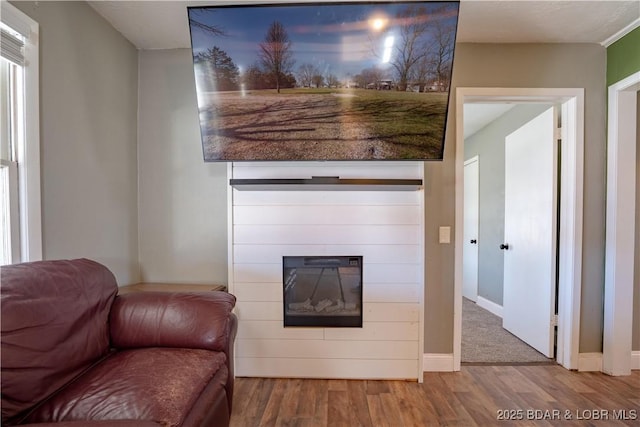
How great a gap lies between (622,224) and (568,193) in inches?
15.9

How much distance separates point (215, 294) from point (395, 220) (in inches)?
52.3

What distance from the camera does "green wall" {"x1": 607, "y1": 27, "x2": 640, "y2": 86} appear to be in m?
1.96

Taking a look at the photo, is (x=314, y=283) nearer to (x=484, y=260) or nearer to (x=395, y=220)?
(x=395, y=220)

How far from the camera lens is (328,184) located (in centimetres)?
187

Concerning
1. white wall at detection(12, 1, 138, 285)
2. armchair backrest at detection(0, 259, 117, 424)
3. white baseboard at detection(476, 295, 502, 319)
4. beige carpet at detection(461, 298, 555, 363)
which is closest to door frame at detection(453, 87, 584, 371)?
beige carpet at detection(461, 298, 555, 363)

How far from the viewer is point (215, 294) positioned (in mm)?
1579

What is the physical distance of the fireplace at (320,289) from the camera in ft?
6.95

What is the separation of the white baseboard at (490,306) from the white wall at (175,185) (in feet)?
10.9

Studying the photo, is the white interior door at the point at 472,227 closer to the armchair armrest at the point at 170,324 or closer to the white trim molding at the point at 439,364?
the white trim molding at the point at 439,364

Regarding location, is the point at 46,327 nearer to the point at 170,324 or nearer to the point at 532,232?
the point at 170,324

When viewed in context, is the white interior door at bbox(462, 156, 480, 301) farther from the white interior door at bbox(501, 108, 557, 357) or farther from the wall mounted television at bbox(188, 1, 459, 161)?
the wall mounted television at bbox(188, 1, 459, 161)

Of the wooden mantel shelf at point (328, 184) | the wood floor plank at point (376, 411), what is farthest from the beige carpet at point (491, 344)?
the wooden mantel shelf at point (328, 184)

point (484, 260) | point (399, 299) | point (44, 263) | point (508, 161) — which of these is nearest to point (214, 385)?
point (44, 263)

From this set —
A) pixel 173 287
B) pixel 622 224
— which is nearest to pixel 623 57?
A: pixel 622 224
